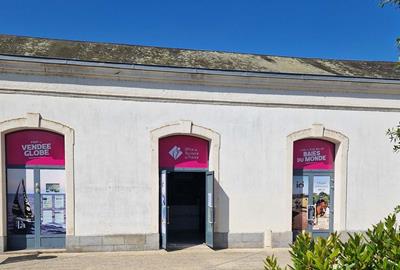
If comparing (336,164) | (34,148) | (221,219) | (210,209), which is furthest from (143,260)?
(336,164)

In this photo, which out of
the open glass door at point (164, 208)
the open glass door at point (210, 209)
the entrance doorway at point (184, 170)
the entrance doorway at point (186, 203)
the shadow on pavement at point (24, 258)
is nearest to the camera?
the shadow on pavement at point (24, 258)

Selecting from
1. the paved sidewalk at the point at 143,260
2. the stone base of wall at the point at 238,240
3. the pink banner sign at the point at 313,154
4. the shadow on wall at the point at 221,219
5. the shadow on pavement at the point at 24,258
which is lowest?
the paved sidewalk at the point at 143,260

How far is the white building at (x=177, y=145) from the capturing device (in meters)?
8.75

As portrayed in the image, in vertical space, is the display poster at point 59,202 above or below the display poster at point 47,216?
above

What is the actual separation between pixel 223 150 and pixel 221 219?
1886mm

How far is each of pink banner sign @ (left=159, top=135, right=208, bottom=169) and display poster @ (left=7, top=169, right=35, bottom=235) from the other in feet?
11.1

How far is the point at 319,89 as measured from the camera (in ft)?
32.9

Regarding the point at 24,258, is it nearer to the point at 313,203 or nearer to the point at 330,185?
the point at 313,203

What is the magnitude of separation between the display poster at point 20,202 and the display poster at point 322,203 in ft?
25.8

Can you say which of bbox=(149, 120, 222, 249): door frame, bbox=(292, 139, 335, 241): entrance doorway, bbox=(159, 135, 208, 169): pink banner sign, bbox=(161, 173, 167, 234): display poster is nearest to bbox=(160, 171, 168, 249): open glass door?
bbox=(161, 173, 167, 234): display poster

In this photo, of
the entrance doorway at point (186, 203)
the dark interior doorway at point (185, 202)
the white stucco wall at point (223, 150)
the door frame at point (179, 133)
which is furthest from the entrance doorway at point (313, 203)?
the dark interior doorway at point (185, 202)

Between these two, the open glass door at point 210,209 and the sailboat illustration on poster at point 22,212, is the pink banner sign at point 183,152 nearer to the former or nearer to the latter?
the open glass door at point 210,209

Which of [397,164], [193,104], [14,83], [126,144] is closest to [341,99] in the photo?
[397,164]

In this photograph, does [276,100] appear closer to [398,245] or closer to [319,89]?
[319,89]
